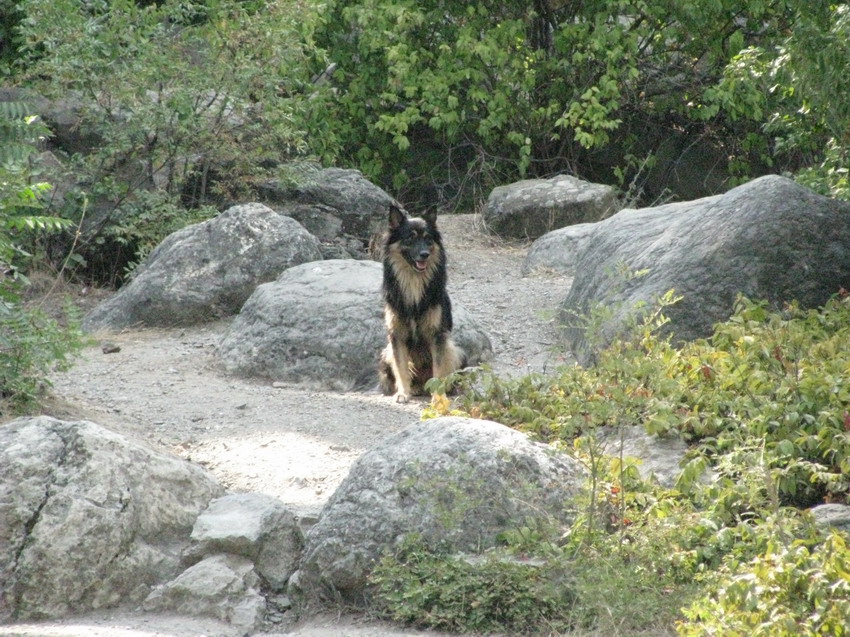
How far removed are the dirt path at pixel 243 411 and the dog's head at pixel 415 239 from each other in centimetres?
106

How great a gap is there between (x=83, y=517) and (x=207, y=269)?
6379 millimetres

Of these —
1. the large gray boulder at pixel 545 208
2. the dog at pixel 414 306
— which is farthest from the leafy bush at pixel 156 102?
the dog at pixel 414 306

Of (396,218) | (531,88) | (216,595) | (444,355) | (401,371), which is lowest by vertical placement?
(216,595)

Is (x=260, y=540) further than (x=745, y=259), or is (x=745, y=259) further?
(x=745, y=259)

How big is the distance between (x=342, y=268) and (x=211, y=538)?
18.1 feet

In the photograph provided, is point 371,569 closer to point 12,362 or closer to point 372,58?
point 12,362

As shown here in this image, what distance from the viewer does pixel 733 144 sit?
18031mm

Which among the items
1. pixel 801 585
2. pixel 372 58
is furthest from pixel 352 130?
pixel 801 585

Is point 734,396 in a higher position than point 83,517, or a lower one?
higher

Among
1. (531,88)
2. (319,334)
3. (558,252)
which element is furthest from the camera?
(531,88)

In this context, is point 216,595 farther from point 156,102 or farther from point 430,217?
point 156,102

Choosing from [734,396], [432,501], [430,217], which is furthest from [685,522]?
[430,217]

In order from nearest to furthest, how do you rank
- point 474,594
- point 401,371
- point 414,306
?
point 474,594, point 401,371, point 414,306

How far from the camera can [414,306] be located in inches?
367
